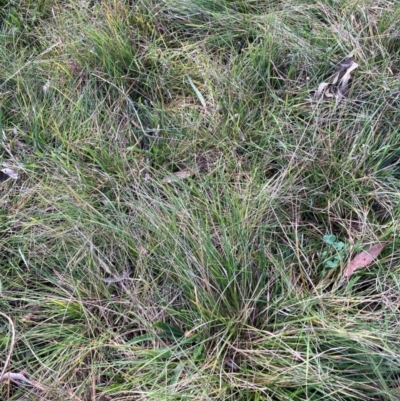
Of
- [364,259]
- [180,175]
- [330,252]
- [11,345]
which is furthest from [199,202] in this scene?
[11,345]

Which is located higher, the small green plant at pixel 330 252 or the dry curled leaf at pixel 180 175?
the dry curled leaf at pixel 180 175

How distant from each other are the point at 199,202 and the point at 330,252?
1.69 feet

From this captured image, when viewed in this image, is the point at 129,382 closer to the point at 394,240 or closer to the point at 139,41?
the point at 394,240

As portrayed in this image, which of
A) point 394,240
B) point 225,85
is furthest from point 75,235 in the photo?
point 394,240

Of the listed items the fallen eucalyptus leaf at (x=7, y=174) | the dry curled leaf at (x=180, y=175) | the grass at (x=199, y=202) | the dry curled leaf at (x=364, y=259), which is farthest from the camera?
the fallen eucalyptus leaf at (x=7, y=174)

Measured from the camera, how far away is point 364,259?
1.93 m

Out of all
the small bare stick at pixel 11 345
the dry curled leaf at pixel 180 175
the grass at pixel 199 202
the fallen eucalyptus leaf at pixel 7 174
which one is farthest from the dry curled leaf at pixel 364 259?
the fallen eucalyptus leaf at pixel 7 174

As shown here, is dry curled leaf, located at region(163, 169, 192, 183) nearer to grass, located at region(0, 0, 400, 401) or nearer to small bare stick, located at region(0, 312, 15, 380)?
grass, located at region(0, 0, 400, 401)

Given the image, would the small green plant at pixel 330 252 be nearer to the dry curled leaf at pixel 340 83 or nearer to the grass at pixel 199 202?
the grass at pixel 199 202

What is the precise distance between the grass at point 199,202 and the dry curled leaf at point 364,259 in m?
0.02

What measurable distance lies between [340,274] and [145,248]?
69 cm

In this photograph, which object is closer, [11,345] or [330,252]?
→ [11,345]

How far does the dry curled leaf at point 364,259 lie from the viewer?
6.29 feet

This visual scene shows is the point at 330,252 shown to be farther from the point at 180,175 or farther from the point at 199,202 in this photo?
the point at 180,175
